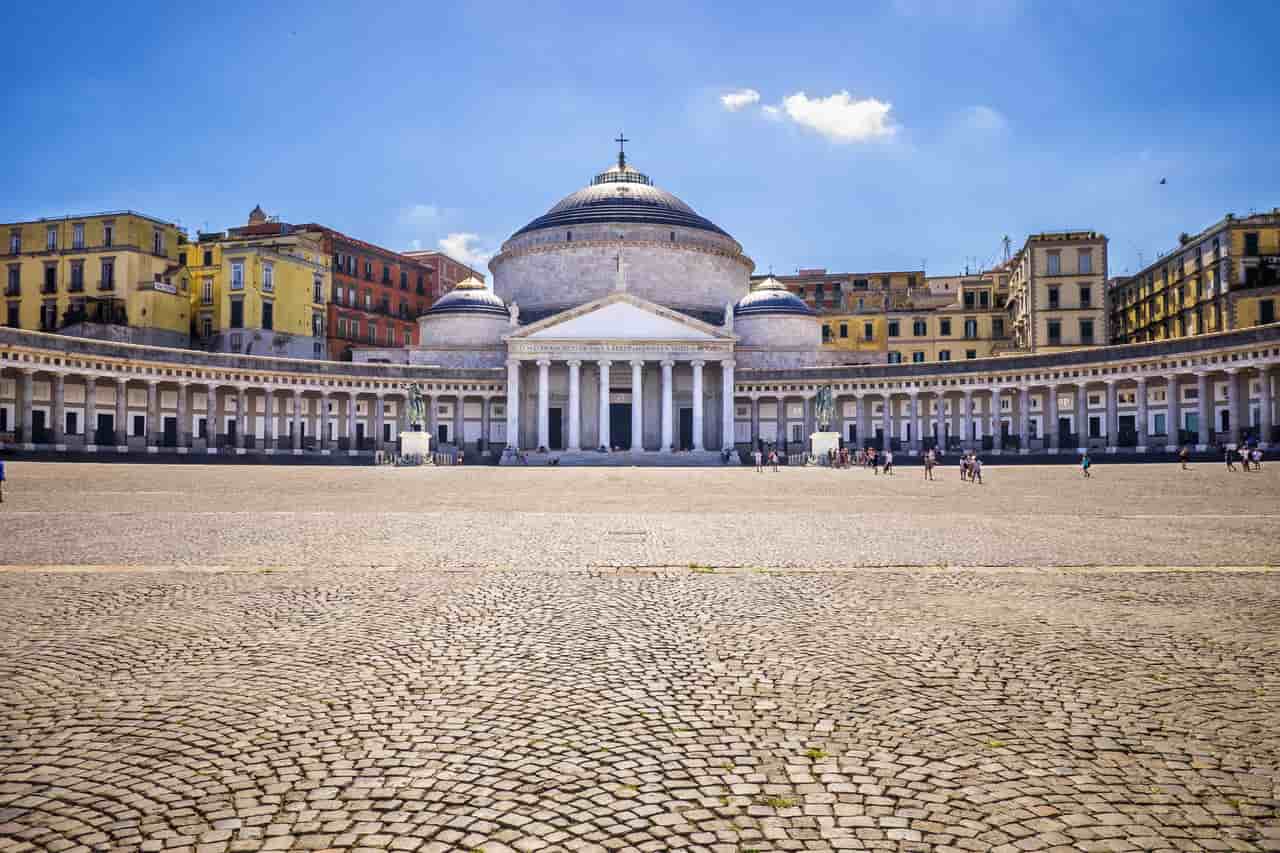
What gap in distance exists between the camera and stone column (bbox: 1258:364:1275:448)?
48.6 meters

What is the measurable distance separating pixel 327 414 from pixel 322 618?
61938 millimetres

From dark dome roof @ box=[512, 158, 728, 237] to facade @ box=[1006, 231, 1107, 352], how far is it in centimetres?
2664

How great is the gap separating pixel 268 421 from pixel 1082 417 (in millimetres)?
55454

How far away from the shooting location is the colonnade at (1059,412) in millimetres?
51656

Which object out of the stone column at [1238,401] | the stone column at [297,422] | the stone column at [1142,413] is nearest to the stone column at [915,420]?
the stone column at [1142,413]

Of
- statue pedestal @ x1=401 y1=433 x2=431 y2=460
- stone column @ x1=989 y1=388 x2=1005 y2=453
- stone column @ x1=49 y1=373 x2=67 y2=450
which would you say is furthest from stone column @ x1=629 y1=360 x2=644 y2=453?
stone column @ x1=49 y1=373 x2=67 y2=450

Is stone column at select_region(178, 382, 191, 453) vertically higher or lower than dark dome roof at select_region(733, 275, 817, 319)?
lower

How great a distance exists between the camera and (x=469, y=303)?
72750mm

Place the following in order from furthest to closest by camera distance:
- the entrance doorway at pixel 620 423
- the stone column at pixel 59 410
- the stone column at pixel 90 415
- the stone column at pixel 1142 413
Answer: the entrance doorway at pixel 620 423, the stone column at pixel 1142 413, the stone column at pixel 90 415, the stone column at pixel 59 410

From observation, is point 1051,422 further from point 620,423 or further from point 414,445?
point 414,445

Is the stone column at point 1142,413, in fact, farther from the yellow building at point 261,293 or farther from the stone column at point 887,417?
the yellow building at point 261,293

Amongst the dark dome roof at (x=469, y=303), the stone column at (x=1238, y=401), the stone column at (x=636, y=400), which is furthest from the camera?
the dark dome roof at (x=469, y=303)

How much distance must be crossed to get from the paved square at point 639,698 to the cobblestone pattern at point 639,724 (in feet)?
0.08

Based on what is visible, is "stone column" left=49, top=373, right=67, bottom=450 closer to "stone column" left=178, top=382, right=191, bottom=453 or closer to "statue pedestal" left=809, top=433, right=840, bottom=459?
"stone column" left=178, top=382, right=191, bottom=453
